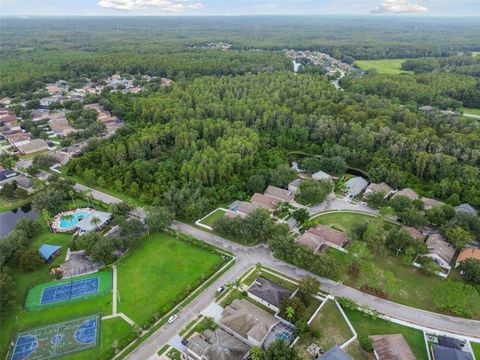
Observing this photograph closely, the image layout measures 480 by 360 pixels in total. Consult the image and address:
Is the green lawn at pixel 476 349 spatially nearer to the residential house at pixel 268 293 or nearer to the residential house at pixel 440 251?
the residential house at pixel 440 251

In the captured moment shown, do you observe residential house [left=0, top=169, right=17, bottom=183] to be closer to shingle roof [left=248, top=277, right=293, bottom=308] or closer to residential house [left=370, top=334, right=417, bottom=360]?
shingle roof [left=248, top=277, right=293, bottom=308]

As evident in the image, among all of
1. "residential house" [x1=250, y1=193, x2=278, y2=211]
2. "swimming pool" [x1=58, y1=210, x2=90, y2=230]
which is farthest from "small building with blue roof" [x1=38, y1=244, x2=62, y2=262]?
"residential house" [x1=250, y1=193, x2=278, y2=211]

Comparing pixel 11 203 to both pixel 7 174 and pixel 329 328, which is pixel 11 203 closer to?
pixel 7 174

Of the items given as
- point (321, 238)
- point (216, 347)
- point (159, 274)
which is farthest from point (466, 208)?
point (159, 274)

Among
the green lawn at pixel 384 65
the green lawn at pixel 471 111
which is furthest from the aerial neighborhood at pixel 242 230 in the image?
the green lawn at pixel 384 65

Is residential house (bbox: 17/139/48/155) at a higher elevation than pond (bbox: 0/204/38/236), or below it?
higher

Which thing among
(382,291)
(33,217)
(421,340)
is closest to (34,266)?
(33,217)

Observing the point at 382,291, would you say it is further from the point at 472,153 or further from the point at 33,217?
the point at 33,217
